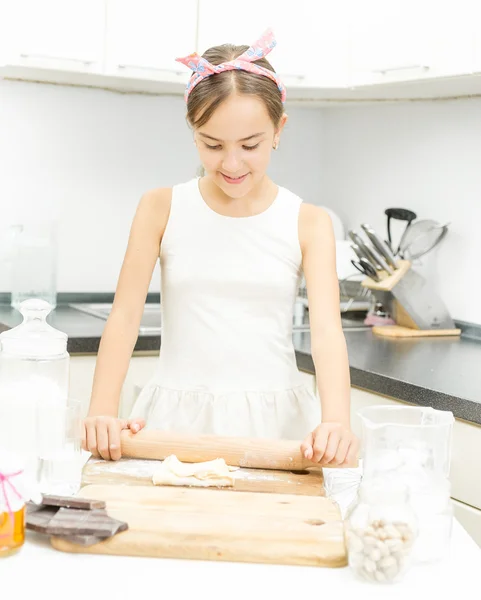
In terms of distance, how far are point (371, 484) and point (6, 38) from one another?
6.10ft

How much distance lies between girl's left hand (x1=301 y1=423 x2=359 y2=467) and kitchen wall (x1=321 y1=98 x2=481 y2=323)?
1.47m

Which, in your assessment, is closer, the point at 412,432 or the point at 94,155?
the point at 412,432

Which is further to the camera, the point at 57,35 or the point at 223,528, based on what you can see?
the point at 57,35

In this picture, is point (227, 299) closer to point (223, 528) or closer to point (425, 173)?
point (223, 528)

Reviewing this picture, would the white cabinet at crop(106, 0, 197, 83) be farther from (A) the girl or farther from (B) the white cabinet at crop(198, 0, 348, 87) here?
(A) the girl

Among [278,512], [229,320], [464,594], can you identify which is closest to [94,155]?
[229,320]

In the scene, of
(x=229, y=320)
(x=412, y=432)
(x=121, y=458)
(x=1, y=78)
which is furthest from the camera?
(x=1, y=78)

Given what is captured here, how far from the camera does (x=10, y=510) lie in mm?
983

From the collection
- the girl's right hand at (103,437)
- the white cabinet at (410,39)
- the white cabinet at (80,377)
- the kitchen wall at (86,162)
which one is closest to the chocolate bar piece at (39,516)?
the girl's right hand at (103,437)

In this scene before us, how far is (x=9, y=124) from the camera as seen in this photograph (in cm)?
283

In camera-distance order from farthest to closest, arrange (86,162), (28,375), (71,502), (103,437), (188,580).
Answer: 1. (86,162)
2. (103,437)
3. (28,375)
4. (71,502)
5. (188,580)

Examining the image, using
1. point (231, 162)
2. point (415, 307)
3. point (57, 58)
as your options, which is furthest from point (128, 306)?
point (415, 307)

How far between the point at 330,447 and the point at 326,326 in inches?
12.9

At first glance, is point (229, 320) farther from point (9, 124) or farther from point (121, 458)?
point (9, 124)
